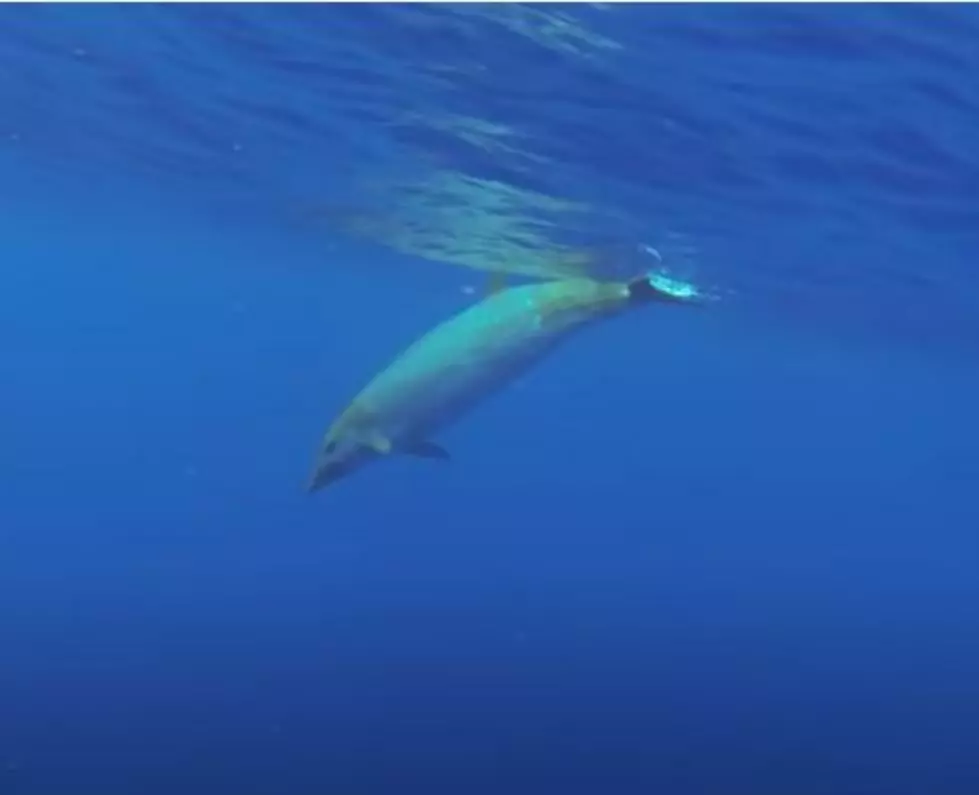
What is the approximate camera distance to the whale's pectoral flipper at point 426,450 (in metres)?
10.6

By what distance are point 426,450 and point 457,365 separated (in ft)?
3.69

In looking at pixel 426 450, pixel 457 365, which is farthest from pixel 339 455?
pixel 457 365

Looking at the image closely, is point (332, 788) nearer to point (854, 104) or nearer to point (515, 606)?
point (854, 104)

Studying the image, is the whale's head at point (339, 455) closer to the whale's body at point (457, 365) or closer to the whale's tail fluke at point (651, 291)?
the whale's body at point (457, 365)

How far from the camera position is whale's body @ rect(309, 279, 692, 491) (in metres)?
10.0

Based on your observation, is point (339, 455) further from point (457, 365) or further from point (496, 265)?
point (496, 265)

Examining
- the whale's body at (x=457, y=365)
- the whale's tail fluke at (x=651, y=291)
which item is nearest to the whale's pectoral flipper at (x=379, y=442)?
the whale's body at (x=457, y=365)

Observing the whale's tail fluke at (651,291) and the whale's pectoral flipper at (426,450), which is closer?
the whale's tail fluke at (651,291)

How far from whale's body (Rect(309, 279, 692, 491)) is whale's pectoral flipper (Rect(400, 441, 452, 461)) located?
0.01 metres

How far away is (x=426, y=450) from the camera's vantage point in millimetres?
10805

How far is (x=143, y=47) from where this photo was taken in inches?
644

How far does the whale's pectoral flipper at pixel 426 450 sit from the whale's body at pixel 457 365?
0.04ft

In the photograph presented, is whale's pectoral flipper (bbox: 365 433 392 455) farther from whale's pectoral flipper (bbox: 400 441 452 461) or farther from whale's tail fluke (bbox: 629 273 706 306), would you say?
whale's tail fluke (bbox: 629 273 706 306)

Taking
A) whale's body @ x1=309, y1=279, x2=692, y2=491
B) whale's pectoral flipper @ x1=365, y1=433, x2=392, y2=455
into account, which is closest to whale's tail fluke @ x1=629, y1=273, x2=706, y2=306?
whale's body @ x1=309, y1=279, x2=692, y2=491
